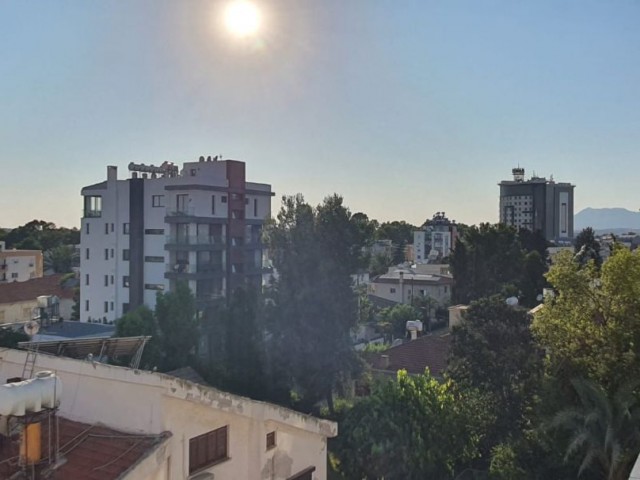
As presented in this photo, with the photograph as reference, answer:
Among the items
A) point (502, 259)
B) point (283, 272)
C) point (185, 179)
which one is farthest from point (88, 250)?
point (502, 259)

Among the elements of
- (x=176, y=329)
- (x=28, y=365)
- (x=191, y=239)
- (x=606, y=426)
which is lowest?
(x=176, y=329)

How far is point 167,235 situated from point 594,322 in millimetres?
26609

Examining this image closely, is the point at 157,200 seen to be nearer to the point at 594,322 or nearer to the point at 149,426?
the point at 594,322

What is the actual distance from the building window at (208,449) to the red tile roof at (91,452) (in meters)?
0.83

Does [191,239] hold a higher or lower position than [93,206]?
lower

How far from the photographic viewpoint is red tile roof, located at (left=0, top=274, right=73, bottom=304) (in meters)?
44.4

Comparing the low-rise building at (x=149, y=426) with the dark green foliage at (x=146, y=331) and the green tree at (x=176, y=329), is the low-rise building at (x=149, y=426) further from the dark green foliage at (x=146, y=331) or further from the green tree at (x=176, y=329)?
the green tree at (x=176, y=329)

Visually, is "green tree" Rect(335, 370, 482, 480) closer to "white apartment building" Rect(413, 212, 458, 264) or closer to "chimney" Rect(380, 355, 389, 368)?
"chimney" Rect(380, 355, 389, 368)

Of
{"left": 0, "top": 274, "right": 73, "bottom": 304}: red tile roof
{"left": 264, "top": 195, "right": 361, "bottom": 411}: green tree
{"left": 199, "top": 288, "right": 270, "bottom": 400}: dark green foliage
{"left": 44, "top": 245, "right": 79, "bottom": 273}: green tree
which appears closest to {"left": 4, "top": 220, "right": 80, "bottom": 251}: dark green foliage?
{"left": 44, "top": 245, "right": 79, "bottom": 273}: green tree

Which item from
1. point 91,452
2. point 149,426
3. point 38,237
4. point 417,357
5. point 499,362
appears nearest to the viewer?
point 91,452

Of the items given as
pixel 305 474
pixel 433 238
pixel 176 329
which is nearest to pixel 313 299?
pixel 176 329

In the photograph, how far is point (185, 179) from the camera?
1367 inches

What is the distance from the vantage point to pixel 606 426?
12.1m

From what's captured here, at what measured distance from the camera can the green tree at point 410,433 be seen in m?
15.5
